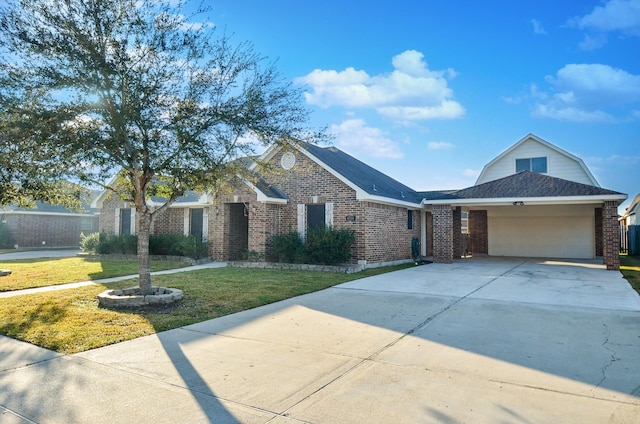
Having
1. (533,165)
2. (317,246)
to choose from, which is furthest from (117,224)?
(533,165)

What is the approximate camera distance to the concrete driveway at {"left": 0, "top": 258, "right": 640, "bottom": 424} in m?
3.55

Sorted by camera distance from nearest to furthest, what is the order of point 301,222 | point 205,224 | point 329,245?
1. point 329,245
2. point 301,222
3. point 205,224

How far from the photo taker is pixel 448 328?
6.39 m

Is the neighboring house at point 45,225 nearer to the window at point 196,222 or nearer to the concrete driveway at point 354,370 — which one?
the window at point 196,222

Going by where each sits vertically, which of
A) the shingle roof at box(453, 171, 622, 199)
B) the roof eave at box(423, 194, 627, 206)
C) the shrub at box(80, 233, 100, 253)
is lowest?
the shrub at box(80, 233, 100, 253)

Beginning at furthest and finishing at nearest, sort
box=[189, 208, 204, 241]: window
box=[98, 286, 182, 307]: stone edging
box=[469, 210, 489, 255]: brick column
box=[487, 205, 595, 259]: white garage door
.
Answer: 1. box=[469, 210, 489, 255]: brick column
2. box=[487, 205, 595, 259]: white garage door
3. box=[189, 208, 204, 241]: window
4. box=[98, 286, 182, 307]: stone edging

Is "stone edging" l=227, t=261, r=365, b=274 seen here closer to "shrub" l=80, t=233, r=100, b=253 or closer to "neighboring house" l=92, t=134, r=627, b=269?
"neighboring house" l=92, t=134, r=627, b=269

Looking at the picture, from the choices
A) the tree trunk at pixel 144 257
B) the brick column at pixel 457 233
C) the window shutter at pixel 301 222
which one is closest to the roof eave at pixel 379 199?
the window shutter at pixel 301 222

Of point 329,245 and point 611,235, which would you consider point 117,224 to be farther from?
point 611,235

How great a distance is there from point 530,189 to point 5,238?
31331 mm

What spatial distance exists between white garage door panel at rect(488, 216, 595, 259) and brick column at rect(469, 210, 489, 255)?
0.89ft

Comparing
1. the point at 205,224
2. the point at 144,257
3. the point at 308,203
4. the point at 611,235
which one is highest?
the point at 308,203

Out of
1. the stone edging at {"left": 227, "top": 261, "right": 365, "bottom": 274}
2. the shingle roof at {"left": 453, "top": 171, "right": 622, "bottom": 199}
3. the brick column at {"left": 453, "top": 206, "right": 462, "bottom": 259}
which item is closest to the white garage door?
the brick column at {"left": 453, "top": 206, "right": 462, "bottom": 259}

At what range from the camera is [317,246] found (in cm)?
1442
